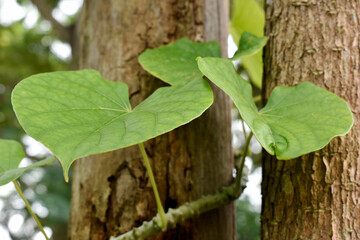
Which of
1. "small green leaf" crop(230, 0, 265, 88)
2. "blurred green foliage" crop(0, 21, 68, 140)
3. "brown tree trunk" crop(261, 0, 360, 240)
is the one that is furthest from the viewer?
"blurred green foliage" crop(0, 21, 68, 140)

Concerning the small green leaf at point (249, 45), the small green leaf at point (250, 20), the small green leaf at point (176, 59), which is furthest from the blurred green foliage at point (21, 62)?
the small green leaf at point (249, 45)

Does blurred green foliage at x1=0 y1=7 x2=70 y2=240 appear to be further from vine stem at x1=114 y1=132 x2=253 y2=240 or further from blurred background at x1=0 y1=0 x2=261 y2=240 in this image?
vine stem at x1=114 y1=132 x2=253 y2=240

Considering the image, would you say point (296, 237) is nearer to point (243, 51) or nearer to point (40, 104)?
point (243, 51)

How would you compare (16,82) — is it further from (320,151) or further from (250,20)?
(320,151)

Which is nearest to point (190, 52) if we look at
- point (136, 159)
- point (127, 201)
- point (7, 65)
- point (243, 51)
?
point (243, 51)

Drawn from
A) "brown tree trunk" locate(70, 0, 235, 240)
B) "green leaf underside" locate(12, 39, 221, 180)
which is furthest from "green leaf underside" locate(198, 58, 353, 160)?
"brown tree trunk" locate(70, 0, 235, 240)

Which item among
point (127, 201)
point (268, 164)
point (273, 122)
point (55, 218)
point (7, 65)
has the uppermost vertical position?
point (273, 122)

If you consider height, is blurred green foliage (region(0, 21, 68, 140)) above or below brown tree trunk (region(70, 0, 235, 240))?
below

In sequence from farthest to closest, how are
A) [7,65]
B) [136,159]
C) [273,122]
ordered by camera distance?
[7,65] < [136,159] < [273,122]
